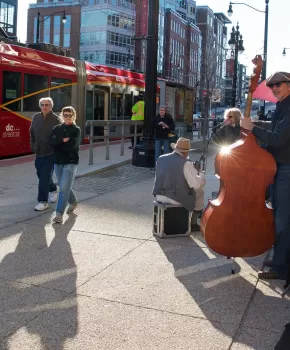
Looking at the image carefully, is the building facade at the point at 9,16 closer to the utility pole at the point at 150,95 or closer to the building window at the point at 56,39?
the utility pole at the point at 150,95

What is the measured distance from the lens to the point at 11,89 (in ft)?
43.1

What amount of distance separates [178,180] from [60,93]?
33.9 feet

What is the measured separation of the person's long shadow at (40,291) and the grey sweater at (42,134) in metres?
1.66

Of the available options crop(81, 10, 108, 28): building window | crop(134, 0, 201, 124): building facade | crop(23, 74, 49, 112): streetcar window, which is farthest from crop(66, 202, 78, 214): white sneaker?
crop(81, 10, 108, 28): building window

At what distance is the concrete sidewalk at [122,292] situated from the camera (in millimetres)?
3350

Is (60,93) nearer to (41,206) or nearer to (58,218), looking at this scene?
(41,206)

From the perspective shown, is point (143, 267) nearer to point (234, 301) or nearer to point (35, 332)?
point (234, 301)

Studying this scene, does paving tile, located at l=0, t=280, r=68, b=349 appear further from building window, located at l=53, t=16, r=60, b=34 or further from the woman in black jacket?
building window, located at l=53, t=16, r=60, b=34

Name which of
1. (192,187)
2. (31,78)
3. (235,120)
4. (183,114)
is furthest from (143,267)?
(183,114)

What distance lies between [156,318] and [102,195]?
510 centimetres

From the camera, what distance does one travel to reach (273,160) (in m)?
4.21

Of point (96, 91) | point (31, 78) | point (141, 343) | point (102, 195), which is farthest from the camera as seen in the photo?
point (96, 91)

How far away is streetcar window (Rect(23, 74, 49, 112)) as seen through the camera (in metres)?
13.7

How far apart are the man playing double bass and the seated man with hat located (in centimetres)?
159
